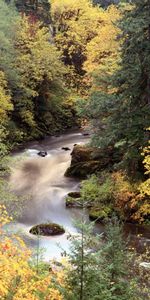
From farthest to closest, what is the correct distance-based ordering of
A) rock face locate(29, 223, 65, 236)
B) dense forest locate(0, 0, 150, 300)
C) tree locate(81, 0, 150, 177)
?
tree locate(81, 0, 150, 177) → rock face locate(29, 223, 65, 236) → dense forest locate(0, 0, 150, 300)

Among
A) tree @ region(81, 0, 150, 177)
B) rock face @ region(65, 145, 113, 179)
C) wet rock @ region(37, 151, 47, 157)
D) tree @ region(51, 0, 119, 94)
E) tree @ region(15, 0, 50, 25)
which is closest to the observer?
tree @ region(81, 0, 150, 177)

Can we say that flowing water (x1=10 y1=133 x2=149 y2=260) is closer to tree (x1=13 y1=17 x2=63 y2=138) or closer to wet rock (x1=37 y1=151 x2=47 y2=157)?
wet rock (x1=37 y1=151 x2=47 y2=157)

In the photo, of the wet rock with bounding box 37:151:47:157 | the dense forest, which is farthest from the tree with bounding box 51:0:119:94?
the wet rock with bounding box 37:151:47:157

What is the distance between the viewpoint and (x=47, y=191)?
84.4 feet

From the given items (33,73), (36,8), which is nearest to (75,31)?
(36,8)

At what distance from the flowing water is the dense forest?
2.33 ft

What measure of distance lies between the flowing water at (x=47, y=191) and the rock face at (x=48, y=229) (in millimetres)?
255

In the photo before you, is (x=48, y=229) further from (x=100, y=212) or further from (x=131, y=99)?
(x=131, y=99)

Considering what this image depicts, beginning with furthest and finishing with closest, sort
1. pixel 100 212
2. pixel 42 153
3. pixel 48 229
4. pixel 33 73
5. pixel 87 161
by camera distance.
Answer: pixel 33 73
pixel 42 153
pixel 87 161
pixel 100 212
pixel 48 229

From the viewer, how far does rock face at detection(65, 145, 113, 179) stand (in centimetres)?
2581

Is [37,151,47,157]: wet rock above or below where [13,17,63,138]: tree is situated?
below

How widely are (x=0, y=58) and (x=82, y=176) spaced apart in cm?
1354

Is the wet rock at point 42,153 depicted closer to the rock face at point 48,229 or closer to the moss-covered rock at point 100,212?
the moss-covered rock at point 100,212

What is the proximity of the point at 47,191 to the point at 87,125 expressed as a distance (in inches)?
386
